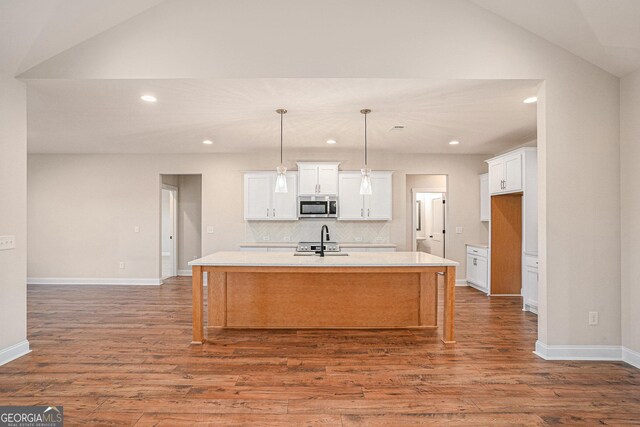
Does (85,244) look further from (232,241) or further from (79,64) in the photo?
(79,64)

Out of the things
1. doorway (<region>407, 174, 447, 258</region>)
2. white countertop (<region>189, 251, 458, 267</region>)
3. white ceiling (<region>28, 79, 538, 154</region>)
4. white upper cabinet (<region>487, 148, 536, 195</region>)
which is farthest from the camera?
doorway (<region>407, 174, 447, 258</region>)

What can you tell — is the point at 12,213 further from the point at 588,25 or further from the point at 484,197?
the point at 484,197

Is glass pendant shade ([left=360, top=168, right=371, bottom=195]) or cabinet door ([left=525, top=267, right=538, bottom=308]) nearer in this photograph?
glass pendant shade ([left=360, top=168, right=371, bottom=195])

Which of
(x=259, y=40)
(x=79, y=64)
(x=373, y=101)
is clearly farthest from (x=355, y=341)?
(x=79, y=64)

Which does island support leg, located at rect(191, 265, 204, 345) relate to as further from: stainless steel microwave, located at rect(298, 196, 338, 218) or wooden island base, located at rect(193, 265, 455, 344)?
stainless steel microwave, located at rect(298, 196, 338, 218)

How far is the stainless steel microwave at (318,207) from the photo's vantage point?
6.20m

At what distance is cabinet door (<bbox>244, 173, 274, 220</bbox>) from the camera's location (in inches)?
247

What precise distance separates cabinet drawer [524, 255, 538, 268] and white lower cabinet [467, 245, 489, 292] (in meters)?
0.90

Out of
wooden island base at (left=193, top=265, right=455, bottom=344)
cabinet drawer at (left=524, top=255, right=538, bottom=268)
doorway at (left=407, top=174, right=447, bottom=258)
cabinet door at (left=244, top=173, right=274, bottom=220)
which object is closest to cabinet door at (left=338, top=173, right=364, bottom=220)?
cabinet door at (left=244, top=173, right=274, bottom=220)

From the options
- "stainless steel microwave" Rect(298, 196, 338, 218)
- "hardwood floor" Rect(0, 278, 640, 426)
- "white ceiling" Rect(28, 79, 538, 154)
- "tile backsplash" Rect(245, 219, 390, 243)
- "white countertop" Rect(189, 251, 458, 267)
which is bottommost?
"hardwood floor" Rect(0, 278, 640, 426)

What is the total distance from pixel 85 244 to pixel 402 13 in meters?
6.80

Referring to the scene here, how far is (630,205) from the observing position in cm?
310

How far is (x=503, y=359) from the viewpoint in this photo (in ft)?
10.4

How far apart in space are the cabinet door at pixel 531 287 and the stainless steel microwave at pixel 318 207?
10.2ft
